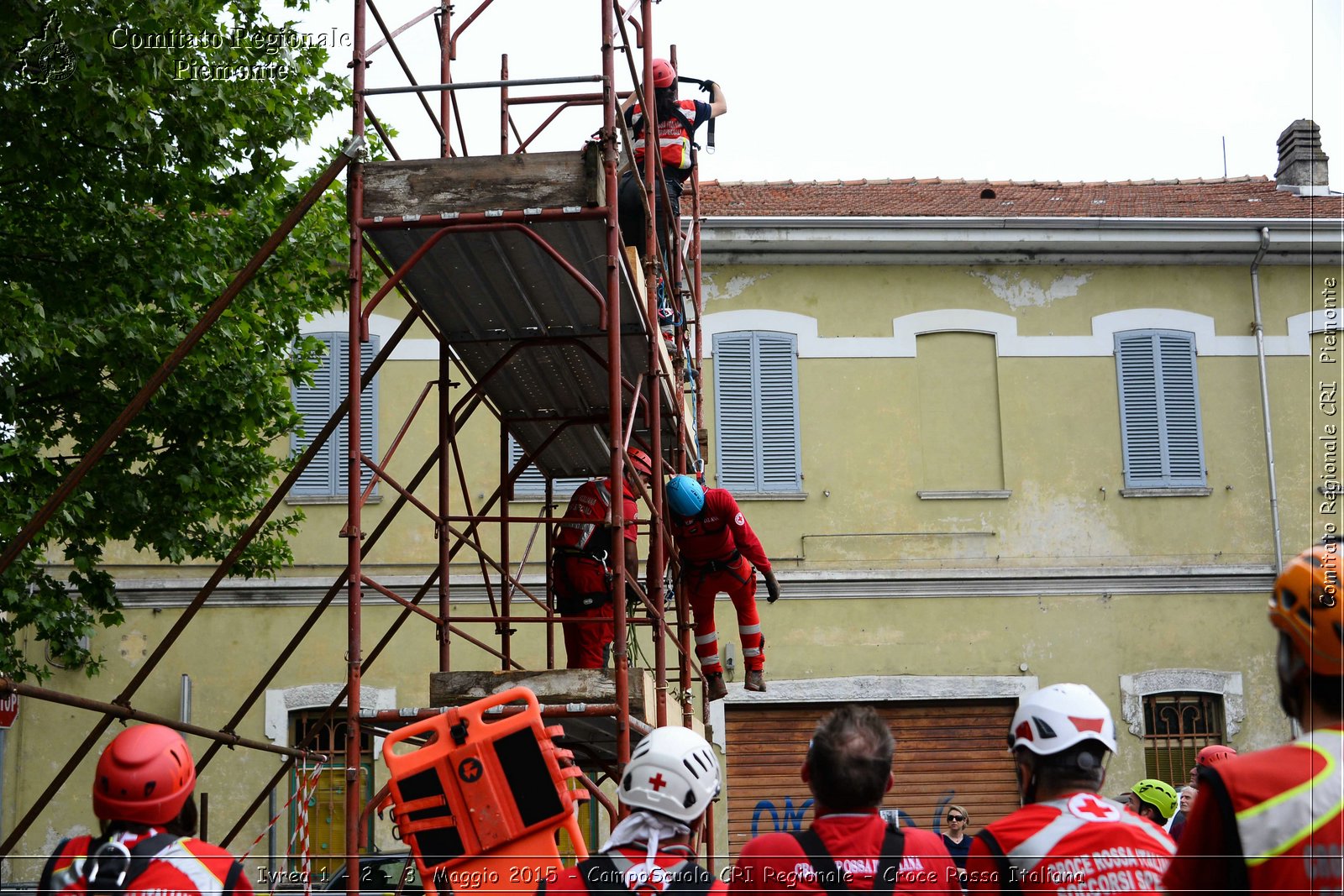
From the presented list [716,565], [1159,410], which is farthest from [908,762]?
[716,565]

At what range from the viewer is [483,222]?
23.4 feet

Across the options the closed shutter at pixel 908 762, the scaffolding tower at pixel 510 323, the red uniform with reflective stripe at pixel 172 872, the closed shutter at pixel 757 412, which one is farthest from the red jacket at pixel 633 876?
the closed shutter at pixel 757 412

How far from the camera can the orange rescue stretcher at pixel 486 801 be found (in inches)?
205

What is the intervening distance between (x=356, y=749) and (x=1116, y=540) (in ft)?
43.2

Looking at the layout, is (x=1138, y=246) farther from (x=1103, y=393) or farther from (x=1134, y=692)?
(x=1134, y=692)

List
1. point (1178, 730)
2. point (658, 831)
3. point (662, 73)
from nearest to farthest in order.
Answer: point (658, 831) → point (662, 73) → point (1178, 730)

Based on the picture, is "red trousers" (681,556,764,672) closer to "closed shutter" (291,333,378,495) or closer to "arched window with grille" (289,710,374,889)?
"arched window with grille" (289,710,374,889)

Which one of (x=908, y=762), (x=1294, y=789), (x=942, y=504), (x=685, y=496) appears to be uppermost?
(x=942, y=504)

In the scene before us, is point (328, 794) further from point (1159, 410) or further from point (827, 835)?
point (827, 835)

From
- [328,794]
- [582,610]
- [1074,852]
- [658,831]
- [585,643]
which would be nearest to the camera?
[1074,852]

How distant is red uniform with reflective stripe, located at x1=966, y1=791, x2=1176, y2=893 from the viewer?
11.8 feet

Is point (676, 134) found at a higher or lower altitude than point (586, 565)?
higher

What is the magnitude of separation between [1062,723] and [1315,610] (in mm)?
971

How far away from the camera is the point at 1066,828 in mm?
3646
